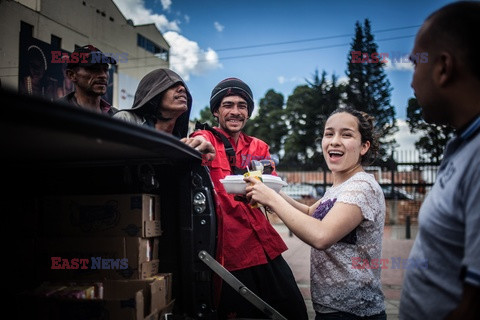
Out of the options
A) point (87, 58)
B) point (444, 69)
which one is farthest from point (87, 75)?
point (444, 69)

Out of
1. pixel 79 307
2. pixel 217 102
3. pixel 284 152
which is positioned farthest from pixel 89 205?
pixel 284 152

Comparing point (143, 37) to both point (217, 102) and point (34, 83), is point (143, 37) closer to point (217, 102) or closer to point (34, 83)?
point (34, 83)

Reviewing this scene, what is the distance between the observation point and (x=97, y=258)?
1.94 m

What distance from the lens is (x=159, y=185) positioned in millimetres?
2047

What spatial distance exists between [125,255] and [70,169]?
0.59 meters

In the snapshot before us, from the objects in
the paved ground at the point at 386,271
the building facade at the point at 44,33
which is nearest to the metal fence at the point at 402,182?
the paved ground at the point at 386,271

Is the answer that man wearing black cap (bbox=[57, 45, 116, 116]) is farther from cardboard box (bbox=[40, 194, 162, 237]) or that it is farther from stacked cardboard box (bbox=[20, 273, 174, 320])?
stacked cardboard box (bbox=[20, 273, 174, 320])

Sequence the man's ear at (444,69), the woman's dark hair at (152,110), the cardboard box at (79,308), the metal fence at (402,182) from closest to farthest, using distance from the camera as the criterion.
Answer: the man's ear at (444,69) < the cardboard box at (79,308) < the woman's dark hair at (152,110) < the metal fence at (402,182)

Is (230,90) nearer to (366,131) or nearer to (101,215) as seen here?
(366,131)

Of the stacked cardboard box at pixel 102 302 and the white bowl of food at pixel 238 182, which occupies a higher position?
the white bowl of food at pixel 238 182

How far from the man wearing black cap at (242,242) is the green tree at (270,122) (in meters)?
41.1

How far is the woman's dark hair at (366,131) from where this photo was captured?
2.16m

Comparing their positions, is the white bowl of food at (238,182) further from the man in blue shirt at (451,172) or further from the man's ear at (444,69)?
the man's ear at (444,69)

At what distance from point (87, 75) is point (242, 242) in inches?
87.6
